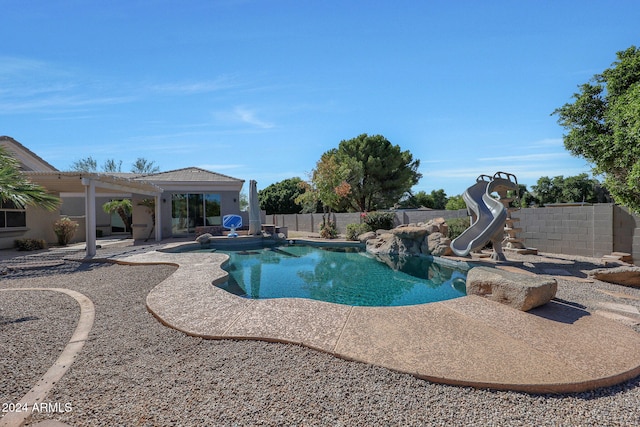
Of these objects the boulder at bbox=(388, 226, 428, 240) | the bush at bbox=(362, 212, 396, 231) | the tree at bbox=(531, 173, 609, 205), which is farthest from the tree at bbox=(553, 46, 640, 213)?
the tree at bbox=(531, 173, 609, 205)

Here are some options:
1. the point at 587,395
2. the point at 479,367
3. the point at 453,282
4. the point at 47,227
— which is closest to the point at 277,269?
the point at 453,282

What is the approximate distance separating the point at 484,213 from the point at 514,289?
610cm

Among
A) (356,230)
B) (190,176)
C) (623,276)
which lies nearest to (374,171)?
(356,230)

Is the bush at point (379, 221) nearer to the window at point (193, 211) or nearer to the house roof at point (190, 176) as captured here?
the house roof at point (190, 176)

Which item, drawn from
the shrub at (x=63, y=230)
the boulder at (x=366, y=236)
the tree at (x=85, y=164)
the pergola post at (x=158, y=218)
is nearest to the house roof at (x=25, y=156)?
the shrub at (x=63, y=230)

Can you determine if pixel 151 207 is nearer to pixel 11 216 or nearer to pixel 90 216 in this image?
pixel 11 216

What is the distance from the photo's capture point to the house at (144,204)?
13305 millimetres

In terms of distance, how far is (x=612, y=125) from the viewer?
706 centimetres

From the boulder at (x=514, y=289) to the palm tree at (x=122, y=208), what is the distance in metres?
18.2

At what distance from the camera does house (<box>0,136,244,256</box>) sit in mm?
13305

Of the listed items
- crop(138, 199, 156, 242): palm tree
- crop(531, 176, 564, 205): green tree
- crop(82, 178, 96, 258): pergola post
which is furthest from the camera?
crop(531, 176, 564, 205): green tree

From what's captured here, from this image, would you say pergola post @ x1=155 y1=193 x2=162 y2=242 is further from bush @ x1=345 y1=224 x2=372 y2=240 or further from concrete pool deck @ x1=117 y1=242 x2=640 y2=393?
concrete pool deck @ x1=117 y1=242 x2=640 y2=393

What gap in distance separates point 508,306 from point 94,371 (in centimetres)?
510

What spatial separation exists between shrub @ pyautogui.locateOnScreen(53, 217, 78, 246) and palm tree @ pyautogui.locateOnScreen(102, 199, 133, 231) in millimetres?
2752
